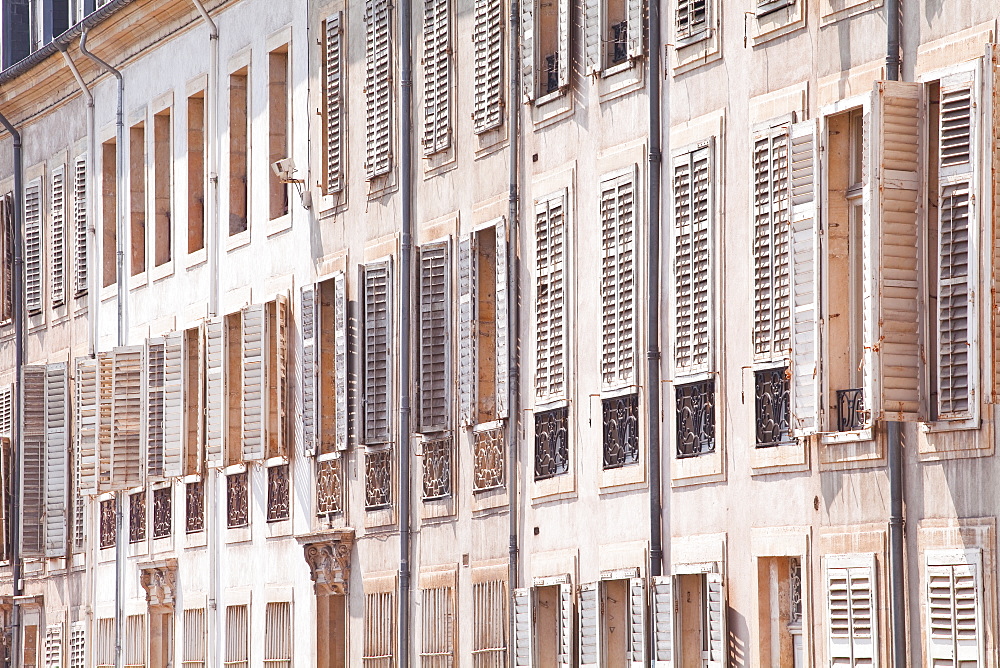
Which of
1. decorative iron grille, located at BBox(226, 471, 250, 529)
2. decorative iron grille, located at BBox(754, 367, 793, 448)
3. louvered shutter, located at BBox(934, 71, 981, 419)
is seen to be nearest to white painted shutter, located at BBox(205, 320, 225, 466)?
decorative iron grille, located at BBox(226, 471, 250, 529)

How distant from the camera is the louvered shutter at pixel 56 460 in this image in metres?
34.7

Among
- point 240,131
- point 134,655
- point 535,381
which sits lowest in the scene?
point 134,655

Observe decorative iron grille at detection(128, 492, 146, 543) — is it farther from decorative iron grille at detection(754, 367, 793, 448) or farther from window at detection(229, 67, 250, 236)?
decorative iron grille at detection(754, 367, 793, 448)

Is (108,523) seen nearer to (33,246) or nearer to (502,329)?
(33,246)

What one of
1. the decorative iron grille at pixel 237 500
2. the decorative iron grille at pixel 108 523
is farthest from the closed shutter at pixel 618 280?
the decorative iron grille at pixel 108 523

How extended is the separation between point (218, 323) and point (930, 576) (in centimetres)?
1418

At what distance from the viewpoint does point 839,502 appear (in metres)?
17.7

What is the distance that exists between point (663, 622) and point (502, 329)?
396 centimetres

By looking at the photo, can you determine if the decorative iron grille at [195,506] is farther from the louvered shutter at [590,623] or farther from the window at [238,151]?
the louvered shutter at [590,623]

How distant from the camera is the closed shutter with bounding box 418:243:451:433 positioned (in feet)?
78.4

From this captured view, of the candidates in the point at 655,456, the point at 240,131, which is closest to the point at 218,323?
the point at 240,131

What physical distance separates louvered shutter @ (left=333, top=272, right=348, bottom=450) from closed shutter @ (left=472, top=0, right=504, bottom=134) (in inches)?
126

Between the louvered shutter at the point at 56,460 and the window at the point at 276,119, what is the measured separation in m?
7.49

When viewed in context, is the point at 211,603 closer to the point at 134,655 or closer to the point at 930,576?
the point at 134,655
